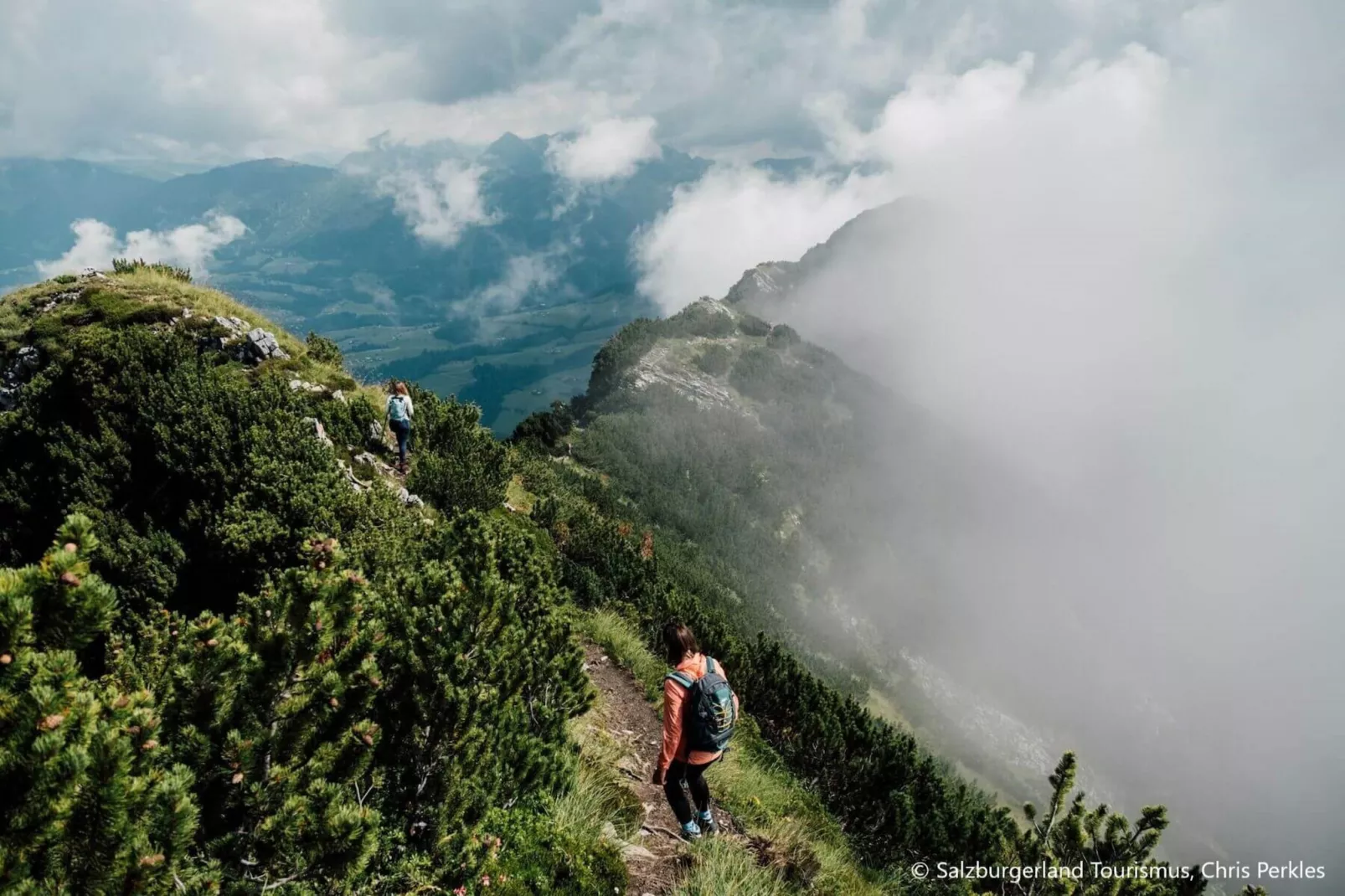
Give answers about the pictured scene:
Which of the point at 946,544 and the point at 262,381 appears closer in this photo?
the point at 262,381

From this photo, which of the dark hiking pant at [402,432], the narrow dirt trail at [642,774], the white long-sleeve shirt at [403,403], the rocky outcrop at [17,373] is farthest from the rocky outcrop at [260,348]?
the narrow dirt trail at [642,774]

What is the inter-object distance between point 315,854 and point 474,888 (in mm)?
1535

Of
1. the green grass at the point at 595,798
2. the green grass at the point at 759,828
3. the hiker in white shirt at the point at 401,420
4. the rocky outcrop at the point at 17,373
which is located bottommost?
the green grass at the point at 759,828

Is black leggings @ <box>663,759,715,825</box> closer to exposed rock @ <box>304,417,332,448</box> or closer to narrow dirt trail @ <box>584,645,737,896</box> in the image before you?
narrow dirt trail @ <box>584,645,737,896</box>

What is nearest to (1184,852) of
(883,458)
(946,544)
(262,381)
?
(946,544)

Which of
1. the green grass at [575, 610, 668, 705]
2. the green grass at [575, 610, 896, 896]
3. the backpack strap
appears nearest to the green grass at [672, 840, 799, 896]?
the green grass at [575, 610, 896, 896]

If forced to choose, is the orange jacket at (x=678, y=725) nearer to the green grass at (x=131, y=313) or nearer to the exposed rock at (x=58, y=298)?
the green grass at (x=131, y=313)

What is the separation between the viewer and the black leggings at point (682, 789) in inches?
260

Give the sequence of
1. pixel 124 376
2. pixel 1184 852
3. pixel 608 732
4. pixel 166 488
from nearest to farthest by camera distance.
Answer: pixel 608 732
pixel 166 488
pixel 124 376
pixel 1184 852

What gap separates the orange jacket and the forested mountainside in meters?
0.91

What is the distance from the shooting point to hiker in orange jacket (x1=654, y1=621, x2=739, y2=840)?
6.32 metres

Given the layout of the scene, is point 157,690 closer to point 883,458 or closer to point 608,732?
point 608,732

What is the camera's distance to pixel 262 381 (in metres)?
13.6

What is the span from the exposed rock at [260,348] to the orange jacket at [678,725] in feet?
51.0
